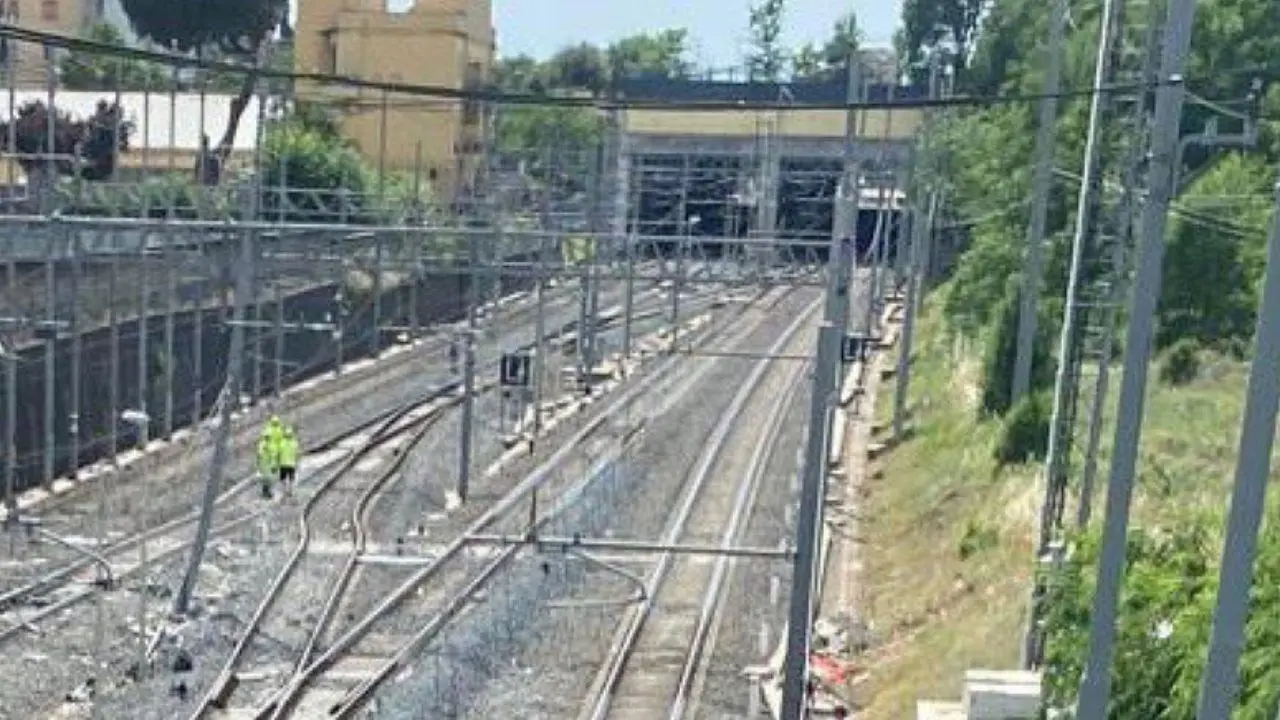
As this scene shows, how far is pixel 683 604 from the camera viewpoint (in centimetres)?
1285

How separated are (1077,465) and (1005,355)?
4.82 m

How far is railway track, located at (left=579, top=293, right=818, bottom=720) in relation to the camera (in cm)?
1053

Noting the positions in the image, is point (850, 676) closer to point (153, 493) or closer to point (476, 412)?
point (153, 493)

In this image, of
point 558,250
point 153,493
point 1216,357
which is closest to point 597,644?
point 153,493

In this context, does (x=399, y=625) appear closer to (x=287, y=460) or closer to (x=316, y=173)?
(x=287, y=460)

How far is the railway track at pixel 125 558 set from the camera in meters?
11.3

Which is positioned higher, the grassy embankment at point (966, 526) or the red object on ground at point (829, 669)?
the grassy embankment at point (966, 526)

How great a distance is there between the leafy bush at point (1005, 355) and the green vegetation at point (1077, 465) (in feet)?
0.10

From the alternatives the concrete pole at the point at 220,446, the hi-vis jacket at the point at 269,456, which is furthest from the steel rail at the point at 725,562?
the hi-vis jacket at the point at 269,456

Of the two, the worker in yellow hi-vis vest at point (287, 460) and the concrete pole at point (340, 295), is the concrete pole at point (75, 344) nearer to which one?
the worker in yellow hi-vis vest at point (287, 460)

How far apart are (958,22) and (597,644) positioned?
50146 millimetres

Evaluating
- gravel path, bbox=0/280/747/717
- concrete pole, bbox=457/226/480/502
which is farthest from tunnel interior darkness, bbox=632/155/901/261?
gravel path, bbox=0/280/747/717

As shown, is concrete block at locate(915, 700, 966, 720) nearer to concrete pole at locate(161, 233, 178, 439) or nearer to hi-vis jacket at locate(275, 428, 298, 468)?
hi-vis jacket at locate(275, 428, 298, 468)

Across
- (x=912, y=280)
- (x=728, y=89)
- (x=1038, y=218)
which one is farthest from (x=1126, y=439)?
(x=728, y=89)
